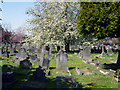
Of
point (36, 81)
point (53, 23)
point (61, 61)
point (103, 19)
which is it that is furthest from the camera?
point (53, 23)

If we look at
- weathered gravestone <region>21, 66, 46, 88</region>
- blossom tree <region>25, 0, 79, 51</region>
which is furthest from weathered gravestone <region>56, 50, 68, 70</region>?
blossom tree <region>25, 0, 79, 51</region>

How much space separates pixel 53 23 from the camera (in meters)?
25.3

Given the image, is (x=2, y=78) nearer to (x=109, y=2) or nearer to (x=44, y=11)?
(x=109, y=2)

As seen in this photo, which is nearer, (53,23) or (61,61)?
(61,61)

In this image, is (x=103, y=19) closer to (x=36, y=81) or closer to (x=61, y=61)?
(x=61, y=61)

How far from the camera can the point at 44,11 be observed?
27.0m

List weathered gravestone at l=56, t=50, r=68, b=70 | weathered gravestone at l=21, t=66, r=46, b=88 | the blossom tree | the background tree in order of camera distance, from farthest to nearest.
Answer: the blossom tree → weathered gravestone at l=56, t=50, r=68, b=70 → the background tree → weathered gravestone at l=21, t=66, r=46, b=88

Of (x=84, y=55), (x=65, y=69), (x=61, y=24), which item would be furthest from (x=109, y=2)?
(x=61, y=24)

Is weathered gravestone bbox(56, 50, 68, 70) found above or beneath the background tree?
beneath

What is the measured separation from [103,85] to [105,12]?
4683mm

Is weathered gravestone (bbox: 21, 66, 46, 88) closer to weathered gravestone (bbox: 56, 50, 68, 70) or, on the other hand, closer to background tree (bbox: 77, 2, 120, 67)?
weathered gravestone (bbox: 56, 50, 68, 70)

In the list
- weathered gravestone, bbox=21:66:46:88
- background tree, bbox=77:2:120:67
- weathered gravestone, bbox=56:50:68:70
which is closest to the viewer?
weathered gravestone, bbox=21:66:46:88

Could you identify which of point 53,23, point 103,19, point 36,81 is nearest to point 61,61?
point 36,81

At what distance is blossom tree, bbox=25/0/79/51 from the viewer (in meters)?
25.4
